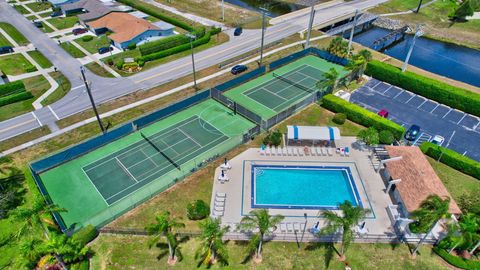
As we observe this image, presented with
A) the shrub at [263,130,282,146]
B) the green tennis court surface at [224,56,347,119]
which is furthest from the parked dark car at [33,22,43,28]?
the shrub at [263,130,282,146]

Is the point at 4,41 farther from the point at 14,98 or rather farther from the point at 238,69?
the point at 238,69

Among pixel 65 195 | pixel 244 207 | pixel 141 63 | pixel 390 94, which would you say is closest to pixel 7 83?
pixel 141 63

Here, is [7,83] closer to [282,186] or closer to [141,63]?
[141,63]

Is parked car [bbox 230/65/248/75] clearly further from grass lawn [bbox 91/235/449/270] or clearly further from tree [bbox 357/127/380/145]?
grass lawn [bbox 91/235/449/270]

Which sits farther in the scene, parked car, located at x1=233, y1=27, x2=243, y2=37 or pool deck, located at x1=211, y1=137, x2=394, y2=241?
parked car, located at x1=233, y1=27, x2=243, y2=37

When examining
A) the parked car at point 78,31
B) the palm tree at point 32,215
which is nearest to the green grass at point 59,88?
the parked car at point 78,31

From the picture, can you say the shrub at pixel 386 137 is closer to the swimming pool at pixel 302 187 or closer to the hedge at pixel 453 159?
the hedge at pixel 453 159
